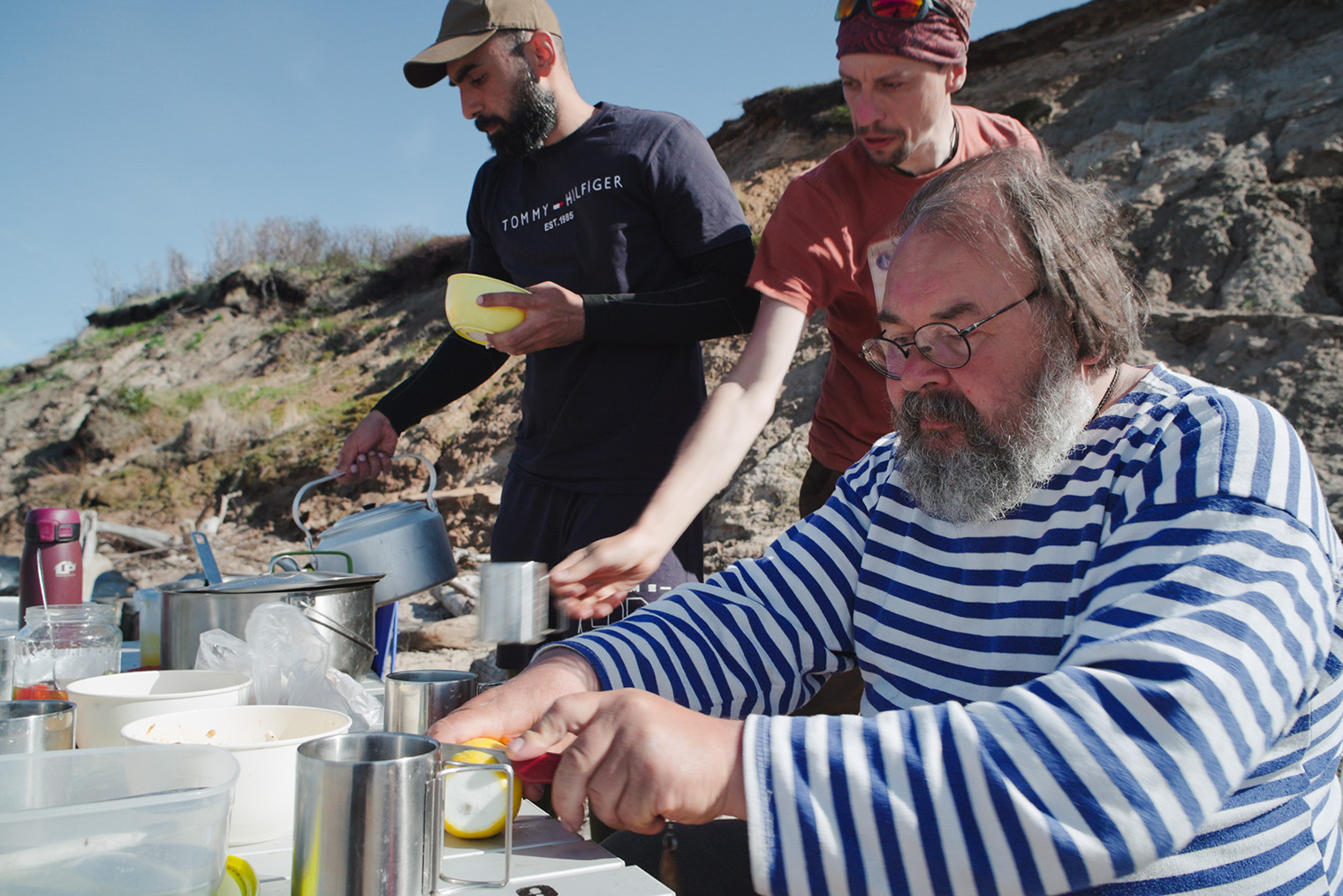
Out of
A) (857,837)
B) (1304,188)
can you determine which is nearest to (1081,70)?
(1304,188)

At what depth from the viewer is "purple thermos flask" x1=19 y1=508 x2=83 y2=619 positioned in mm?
2420

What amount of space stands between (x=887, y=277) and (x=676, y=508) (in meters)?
0.61

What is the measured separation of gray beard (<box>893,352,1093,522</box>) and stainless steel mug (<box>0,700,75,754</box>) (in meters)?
1.27

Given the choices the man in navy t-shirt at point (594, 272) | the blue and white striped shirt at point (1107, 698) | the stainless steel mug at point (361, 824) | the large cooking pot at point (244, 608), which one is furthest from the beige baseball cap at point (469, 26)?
the stainless steel mug at point (361, 824)

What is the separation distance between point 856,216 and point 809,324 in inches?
295

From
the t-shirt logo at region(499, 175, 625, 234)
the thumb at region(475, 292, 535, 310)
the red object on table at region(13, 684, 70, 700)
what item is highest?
the t-shirt logo at region(499, 175, 625, 234)

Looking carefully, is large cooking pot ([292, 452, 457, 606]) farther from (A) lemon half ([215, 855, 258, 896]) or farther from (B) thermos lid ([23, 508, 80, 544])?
(A) lemon half ([215, 855, 258, 896])

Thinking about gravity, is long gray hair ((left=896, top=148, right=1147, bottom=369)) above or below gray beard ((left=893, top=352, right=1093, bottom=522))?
above

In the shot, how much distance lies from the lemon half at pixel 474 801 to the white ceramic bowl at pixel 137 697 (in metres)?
0.47

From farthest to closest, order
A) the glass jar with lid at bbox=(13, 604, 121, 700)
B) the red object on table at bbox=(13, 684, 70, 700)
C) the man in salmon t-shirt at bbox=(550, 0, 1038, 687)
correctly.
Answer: the man in salmon t-shirt at bbox=(550, 0, 1038, 687)
the glass jar with lid at bbox=(13, 604, 121, 700)
the red object on table at bbox=(13, 684, 70, 700)

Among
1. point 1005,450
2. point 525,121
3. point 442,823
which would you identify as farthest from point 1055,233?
point 525,121

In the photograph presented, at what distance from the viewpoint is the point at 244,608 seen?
1.81 metres

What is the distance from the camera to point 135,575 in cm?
853

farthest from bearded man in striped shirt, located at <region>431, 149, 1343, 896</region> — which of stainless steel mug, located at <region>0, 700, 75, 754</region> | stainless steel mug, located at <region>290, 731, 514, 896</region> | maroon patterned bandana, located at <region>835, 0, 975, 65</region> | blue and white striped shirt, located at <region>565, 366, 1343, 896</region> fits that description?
maroon patterned bandana, located at <region>835, 0, 975, 65</region>
